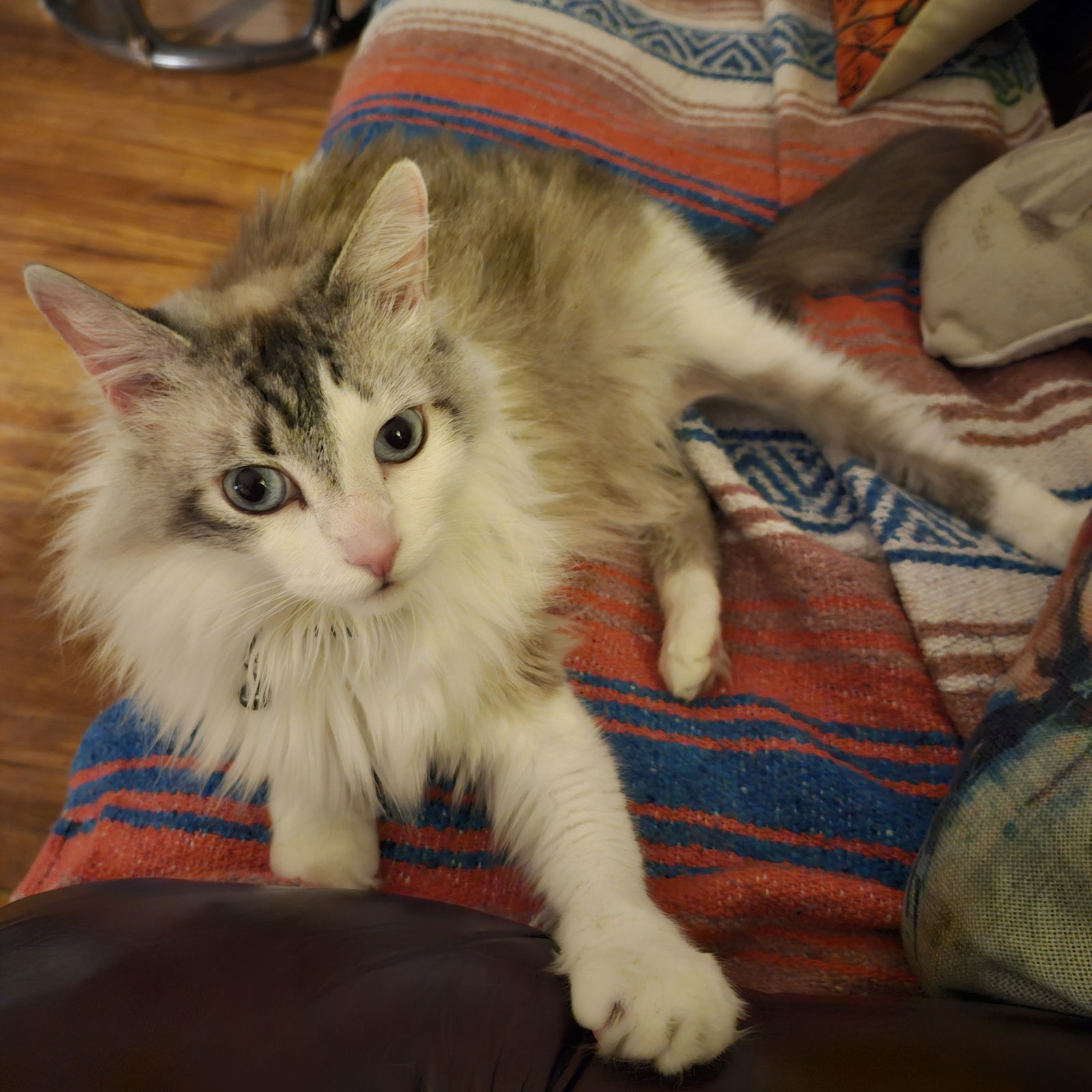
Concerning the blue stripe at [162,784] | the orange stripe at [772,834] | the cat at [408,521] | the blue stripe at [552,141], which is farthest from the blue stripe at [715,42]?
the blue stripe at [162,784]

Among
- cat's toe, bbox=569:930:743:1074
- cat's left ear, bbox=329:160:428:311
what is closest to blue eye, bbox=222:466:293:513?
cat's left ear, bbox=329:160:428:311

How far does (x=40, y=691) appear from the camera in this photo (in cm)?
183

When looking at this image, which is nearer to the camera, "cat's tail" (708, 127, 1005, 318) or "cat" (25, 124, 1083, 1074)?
"cat" (25, 124, 1083, 1074)

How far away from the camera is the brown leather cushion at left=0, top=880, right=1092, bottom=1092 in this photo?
2.07 ft

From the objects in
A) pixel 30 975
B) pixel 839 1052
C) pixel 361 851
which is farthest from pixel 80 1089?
pixel 839 1052

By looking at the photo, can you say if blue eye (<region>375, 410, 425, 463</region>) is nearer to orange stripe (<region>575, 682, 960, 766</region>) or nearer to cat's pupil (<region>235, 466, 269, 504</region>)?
cat's pupil (<region>235, 466, 269, 504</region>)

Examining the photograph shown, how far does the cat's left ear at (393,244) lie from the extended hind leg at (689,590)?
68 cm

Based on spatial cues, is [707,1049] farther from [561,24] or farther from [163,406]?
[561,24]

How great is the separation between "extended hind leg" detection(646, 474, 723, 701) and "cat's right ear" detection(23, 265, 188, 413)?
2.87ft

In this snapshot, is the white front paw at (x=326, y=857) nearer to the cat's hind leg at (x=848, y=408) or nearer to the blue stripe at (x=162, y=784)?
the blue stripe at (x=162, y=784)

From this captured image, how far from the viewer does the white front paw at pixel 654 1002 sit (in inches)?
28.9

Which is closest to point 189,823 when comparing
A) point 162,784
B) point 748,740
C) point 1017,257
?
point 162,784

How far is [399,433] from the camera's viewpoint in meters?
0.98

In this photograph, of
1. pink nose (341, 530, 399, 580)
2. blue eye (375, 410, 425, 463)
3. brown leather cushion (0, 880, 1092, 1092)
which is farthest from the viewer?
blue eye (375, 410, 425, 463)
